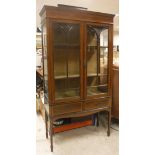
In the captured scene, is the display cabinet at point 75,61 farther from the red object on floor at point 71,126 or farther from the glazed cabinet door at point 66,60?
the red object on floor at point 71,126

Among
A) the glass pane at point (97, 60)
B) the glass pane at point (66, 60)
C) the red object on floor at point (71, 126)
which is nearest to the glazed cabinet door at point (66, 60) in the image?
the glass pane at point (66, 60)

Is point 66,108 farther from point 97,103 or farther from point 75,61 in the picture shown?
point 75,61

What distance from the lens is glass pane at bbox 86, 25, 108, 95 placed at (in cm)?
223

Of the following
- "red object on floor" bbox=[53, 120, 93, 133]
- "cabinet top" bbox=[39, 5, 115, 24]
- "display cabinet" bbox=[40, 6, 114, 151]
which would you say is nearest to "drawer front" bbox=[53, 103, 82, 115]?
"display cabinet" bbox=[40, 6, 114, 151]

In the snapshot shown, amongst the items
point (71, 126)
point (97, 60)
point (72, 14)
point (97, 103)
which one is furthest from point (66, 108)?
point (72, 14)

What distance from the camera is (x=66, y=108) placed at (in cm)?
207

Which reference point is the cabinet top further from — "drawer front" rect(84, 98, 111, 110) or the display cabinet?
"drawer front" rect(84, 98, 111, 110)

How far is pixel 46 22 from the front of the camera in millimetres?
1867

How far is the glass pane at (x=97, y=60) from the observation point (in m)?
2.23

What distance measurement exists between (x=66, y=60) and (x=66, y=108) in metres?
0.62
